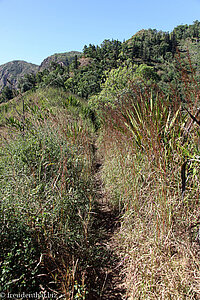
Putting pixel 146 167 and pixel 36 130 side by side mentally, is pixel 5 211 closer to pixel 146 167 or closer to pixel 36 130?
pixel 146 167

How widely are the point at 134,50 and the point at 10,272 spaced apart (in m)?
48.2

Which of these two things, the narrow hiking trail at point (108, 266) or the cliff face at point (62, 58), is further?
the cliff face at point (62, 58)

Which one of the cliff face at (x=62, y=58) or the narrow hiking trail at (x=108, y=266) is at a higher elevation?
the cliff face at (x=62, y=58)

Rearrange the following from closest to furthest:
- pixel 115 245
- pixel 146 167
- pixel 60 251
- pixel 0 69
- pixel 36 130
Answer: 1. pixel 60 251
2. pixel 146 167
3. pixel 115 245
4. pixel 36 130
5. pixel 0 69

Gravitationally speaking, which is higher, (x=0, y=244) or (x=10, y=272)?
(x=0, y=244)

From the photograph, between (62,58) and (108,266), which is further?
(62,58)

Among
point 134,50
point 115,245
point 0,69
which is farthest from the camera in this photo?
point 0,69

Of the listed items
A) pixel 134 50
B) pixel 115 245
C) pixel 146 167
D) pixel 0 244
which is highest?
pixel 134 50

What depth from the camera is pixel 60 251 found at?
1.77m

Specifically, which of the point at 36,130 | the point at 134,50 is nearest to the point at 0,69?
the point at 134,50

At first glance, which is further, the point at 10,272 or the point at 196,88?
the point at 196,88

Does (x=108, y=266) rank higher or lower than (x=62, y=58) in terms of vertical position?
lower

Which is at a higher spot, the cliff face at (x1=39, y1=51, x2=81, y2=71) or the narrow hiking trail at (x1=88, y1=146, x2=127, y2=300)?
the cliff face at (x1=39, y1=51, x2=81, y2=71)

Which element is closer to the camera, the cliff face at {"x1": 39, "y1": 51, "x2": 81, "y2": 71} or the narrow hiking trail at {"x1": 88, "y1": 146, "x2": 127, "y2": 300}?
the narrow hiking trail at {"x1": 88, "y1": 146, "x2": 127, "y2": 300}
